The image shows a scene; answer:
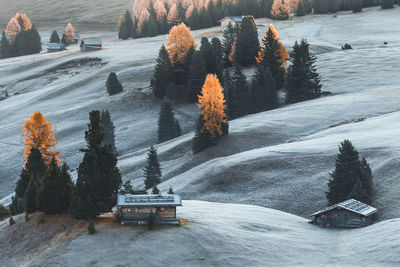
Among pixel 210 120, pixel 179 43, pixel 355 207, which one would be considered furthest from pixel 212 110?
pixel 179 43

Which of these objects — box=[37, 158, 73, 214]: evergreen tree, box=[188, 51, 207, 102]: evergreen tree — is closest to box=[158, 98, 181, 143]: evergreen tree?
box=[188, 51, 207, 102]: evergreen tree

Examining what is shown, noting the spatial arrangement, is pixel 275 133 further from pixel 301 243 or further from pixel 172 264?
pixel 172 264

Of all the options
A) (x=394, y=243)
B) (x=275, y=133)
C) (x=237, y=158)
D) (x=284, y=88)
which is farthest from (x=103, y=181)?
(x=284, y=88)

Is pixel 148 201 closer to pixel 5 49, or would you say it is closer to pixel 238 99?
pixel 238 99

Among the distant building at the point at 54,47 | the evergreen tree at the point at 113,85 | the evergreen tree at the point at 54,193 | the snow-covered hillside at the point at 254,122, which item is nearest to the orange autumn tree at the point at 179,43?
the snow-covered hillside at the point at 254,122

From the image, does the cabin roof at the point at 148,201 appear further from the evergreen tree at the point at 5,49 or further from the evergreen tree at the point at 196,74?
the evergreen tree at the point at 5,49
